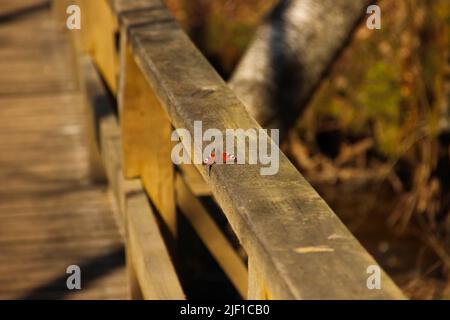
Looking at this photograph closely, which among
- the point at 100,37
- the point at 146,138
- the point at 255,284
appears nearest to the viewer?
the point at 255,284

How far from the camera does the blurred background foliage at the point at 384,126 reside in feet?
23.9

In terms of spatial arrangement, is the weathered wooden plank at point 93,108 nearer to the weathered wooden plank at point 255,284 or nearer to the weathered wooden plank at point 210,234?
the weathered wooden plank at point 210,234

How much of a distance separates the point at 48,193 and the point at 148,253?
1.56 m

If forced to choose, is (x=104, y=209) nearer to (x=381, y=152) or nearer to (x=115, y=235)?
(x=115, y=235)

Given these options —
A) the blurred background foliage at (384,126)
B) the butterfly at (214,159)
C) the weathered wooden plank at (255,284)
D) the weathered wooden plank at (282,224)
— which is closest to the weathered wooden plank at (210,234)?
the weathered wooden plank at (282,224)

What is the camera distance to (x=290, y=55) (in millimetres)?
4078

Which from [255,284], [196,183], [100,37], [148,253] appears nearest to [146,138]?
[148,253]

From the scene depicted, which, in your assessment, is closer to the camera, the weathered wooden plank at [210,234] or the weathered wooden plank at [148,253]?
the weathered wooden plank at [148,253]

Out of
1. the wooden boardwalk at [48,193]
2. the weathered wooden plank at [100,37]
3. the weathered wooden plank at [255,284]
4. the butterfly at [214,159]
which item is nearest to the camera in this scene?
the weathered wooden plank at [255,284]

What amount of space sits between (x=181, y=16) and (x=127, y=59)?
248 inches

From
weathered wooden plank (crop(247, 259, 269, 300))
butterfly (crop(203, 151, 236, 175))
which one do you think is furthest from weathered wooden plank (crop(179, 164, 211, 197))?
weathered wooden plank (crop(247, 259, 269, 300))

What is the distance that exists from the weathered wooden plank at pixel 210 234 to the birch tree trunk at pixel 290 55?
784 millimetres

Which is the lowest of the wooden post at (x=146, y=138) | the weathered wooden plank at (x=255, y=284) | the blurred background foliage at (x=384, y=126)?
the blurred background foliage at (x=384, y=126)

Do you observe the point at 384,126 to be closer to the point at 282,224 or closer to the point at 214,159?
the point at 214,159
